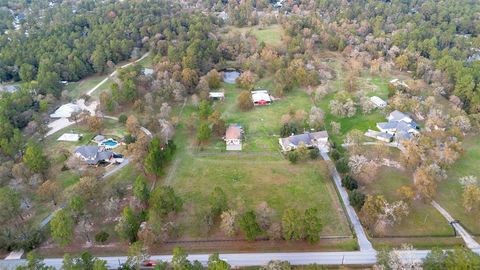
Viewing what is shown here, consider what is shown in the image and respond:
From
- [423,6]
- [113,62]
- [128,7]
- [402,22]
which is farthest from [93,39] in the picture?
[423,6]

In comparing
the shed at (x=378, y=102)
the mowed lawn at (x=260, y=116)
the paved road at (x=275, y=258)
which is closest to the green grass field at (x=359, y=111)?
the shed at (x=378, y=102)

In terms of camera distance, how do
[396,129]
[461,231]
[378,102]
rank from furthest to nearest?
[378,102]
[396,129]
[461,231]

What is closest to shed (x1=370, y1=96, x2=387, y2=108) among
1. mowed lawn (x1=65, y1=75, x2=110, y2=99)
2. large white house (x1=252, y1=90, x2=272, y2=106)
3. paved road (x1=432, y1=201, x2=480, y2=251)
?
large white house (x1=252, y1=90, x2=272, y2=106)

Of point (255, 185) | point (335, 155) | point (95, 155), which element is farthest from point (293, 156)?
point (95, 155)

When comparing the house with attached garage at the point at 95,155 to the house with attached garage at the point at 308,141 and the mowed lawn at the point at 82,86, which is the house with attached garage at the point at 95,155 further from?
the house with attached garage at the point at 308,141

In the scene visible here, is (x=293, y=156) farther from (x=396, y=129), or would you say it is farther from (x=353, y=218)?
(x=396, y=129)

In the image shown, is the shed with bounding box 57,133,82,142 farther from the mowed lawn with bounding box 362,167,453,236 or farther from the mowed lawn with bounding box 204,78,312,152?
the mowed lawn with bounding box 362,167,453,236

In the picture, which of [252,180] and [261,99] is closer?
[252,180]
